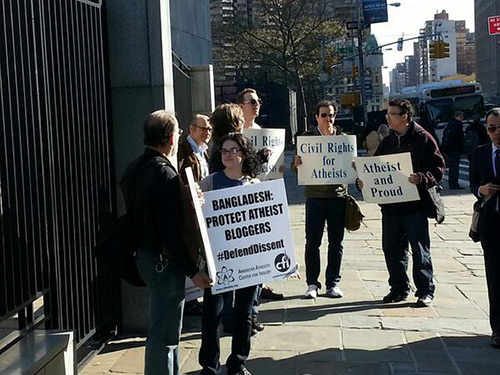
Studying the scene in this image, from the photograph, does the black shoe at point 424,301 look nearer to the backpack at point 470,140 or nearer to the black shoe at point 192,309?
the black shoe at point 192,309

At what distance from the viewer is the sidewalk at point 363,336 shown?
209 inches

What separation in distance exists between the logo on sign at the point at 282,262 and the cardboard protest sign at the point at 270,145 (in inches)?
78.6

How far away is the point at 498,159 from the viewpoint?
18.4 feet

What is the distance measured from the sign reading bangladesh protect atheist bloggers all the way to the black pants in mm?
1677

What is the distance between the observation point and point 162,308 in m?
4.16

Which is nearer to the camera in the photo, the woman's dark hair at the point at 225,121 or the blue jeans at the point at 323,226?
the woman's dark hair at the point at 225,121

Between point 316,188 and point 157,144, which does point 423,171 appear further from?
point 157,144

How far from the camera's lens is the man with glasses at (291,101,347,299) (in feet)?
23.3

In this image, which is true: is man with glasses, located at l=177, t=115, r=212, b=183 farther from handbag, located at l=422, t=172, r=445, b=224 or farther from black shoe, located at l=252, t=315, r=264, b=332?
handbag, located at l=422, t=172, r=445, b=224

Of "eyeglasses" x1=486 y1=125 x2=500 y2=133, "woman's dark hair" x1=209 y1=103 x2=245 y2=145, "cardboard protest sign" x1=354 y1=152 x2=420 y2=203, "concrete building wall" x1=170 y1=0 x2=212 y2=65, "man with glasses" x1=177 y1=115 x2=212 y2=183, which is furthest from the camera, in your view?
"concrete building wall" x1=170 y1=0 x2=212 y2=65

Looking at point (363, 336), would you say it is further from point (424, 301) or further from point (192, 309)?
point (192, 309)

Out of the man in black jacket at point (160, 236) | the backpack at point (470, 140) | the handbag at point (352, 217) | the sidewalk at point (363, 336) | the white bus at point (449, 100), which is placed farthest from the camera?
the white bus at point (449, 100)


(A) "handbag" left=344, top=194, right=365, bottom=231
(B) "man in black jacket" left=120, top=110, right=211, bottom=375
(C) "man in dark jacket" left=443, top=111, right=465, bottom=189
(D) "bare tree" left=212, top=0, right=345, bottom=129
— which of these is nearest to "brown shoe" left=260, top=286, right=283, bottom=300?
(A) "handbag" left=344, top=194, right=365, bottom=231

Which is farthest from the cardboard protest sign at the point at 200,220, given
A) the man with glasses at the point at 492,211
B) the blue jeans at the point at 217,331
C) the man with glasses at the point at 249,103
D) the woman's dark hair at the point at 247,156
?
the man with glasses at the point at 249,103
